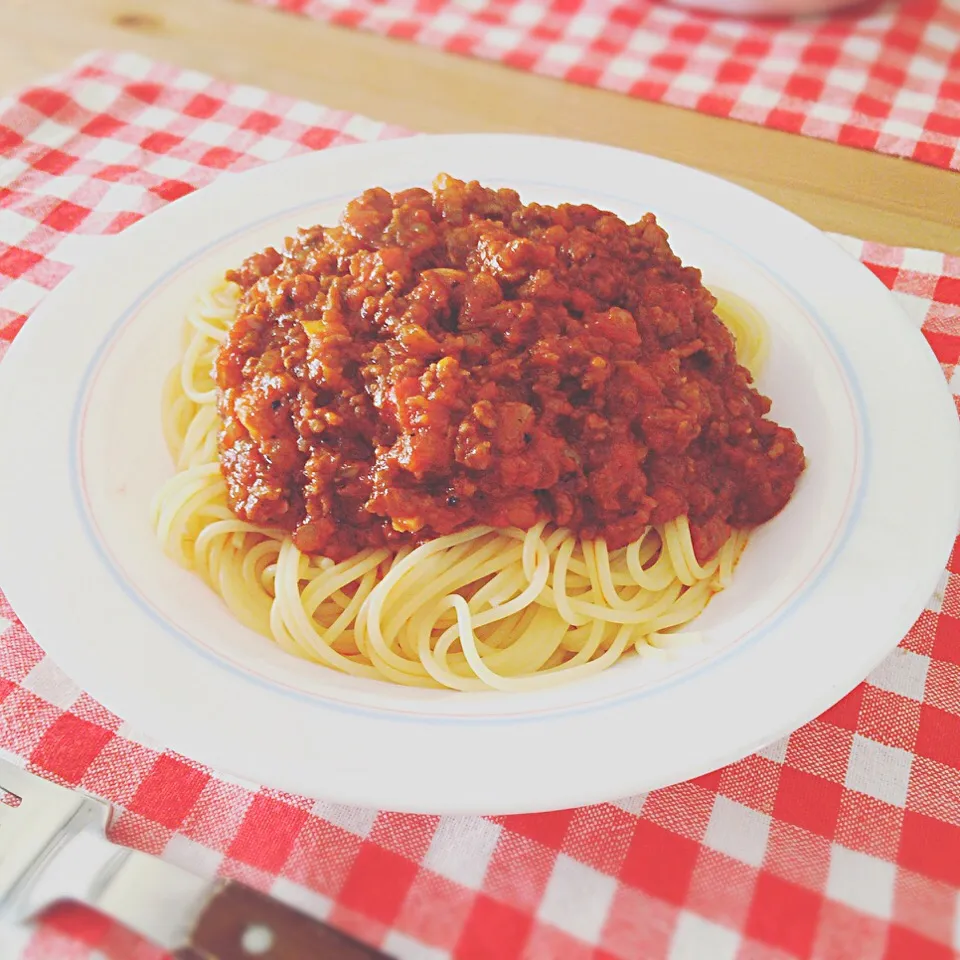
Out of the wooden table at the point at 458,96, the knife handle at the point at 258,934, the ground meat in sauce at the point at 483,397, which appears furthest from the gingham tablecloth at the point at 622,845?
the wooden table at the point at 458,96

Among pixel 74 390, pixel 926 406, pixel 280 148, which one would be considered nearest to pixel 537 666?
pixel 926 406

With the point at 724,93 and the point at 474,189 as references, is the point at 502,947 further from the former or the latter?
the point at 724,93

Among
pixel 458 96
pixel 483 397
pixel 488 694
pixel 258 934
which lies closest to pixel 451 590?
pixel 488 694

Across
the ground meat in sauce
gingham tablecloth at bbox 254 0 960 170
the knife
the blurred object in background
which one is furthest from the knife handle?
the blurred object in background

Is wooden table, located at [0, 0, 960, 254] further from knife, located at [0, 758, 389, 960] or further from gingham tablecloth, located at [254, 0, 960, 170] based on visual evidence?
knife, located at [0, 758, 389, 960]

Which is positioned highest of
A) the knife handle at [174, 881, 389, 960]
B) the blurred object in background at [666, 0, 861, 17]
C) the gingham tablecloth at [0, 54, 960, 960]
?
the blurred object in background at [666, 0, 861, 17]

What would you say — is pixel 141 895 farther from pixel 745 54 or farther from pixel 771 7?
pixel 771 7
